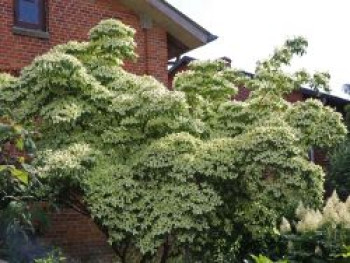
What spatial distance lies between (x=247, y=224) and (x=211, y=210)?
4.33ft

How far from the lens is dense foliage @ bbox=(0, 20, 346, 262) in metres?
8.59

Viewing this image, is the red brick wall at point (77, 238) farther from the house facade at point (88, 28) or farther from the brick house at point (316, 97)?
the brick house at point (316, 97)

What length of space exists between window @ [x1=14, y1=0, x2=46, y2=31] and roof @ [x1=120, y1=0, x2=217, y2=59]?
1885mm

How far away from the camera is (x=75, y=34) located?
45.0ft

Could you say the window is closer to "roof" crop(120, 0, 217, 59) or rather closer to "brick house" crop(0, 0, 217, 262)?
"brick house" crop(0, 0, 217, 262)

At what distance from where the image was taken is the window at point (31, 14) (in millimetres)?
13039

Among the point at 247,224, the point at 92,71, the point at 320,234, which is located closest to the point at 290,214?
the point at 247,224

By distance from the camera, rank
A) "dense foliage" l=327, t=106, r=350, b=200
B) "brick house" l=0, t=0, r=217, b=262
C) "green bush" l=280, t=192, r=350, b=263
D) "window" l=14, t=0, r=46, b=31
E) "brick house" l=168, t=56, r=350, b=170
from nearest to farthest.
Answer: "green bush" l=280, t=192, r=350, b=263 → "brick house" l=0, t=0, r=217, b=262 → "window" l=14, t=0, r=46, b=31 → "dense foliage" l=327, t=106, r=350, b=200 → "brick house" l=168, t=56, r=350, b=170

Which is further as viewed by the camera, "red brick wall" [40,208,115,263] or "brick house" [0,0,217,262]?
"brick house" [0,0,217,262]

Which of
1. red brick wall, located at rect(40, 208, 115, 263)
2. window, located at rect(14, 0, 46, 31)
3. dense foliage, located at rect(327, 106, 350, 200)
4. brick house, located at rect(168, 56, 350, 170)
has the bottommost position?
red brick wall, located at rect(40, 208, 115, 263)

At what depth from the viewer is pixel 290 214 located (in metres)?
9.65

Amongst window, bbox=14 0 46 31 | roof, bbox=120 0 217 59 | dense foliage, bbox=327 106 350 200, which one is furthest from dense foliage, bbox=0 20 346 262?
dense foliage, bbox=327 106 350 200

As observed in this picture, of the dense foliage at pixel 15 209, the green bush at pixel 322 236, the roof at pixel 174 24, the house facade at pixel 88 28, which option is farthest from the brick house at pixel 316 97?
the green bush at pixel 322 236

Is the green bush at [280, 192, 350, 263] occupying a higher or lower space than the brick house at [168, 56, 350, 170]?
lower
